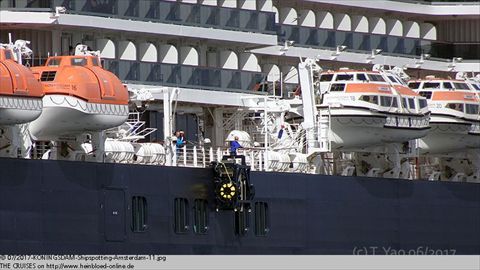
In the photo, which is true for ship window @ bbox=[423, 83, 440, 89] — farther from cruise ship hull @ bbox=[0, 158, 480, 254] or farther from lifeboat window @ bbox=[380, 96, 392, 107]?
lifeboat window @ bbox=[380, 96, 392, 107]

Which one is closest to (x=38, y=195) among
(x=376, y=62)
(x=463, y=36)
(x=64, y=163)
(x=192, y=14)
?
(x=64, y=163)

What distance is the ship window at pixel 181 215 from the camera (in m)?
61.6

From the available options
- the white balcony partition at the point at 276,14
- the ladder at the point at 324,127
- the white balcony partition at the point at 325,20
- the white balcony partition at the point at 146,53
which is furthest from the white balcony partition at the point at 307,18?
the white balcony partition at the point at 146,53

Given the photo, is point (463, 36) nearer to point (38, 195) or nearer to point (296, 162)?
point (296, 162)

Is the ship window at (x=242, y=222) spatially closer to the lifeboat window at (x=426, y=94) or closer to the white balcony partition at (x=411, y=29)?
the lifeboat window at (x=426, y=94)

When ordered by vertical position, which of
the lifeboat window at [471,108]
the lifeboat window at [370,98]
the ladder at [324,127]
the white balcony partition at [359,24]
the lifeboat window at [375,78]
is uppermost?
the white balcony partition at [359,24]

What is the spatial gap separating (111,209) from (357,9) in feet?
63.2

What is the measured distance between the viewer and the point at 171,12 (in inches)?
2552

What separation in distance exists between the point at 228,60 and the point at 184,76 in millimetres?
3071

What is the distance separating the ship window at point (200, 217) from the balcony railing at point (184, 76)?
3726 mm

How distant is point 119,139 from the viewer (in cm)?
6103

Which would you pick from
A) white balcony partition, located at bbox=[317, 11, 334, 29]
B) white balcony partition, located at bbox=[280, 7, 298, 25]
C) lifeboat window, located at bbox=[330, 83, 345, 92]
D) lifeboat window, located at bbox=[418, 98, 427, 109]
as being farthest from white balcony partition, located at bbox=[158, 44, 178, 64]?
white balcony partition, located at bbox=[317, 11, 334, 29]

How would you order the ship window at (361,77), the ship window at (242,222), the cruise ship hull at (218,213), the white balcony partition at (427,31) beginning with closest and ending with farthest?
the cruise ship hull at (218,213) → the ship window at (242,222) → the ship window at (361,77) → the white balcony partition at (427,31)

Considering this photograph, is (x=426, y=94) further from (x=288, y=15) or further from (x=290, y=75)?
(x=288, y=15)
